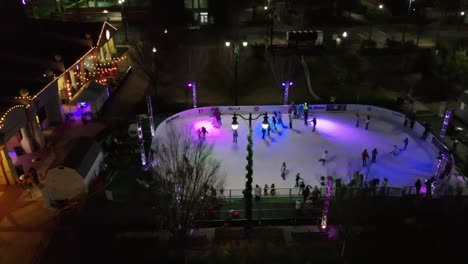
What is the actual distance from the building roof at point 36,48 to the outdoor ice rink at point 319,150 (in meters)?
8.51

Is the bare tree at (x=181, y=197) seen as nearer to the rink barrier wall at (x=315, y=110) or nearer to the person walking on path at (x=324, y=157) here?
the person walking on path at (x=324, y=157)

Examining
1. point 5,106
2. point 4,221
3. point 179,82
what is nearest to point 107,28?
point 179,82

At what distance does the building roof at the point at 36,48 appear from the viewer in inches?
926

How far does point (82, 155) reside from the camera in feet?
62.8

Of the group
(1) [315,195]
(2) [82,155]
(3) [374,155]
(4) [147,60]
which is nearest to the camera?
(1) [315,195]

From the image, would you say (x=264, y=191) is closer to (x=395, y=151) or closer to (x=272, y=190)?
(x=272, y=190)

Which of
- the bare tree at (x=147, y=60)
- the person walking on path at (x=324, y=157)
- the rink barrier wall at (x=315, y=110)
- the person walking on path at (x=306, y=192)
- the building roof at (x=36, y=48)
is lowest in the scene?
the person walking on path at (x=324, y=157)

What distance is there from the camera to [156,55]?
35.9m

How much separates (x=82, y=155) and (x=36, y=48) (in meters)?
13.0

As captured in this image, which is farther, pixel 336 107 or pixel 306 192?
pixel 336 107

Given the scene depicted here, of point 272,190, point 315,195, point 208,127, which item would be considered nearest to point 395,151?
point 315,195

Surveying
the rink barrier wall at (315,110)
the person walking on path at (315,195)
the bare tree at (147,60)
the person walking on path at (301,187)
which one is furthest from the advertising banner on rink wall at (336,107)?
the bare tree at (147,60)

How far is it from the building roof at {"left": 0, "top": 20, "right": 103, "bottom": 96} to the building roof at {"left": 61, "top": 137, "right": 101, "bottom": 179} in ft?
17.8

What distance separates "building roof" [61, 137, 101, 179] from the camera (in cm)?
1847
